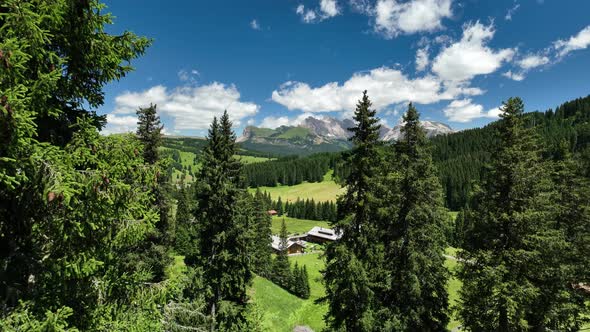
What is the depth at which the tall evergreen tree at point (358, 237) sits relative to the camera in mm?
16031

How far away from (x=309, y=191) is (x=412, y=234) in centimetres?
15371

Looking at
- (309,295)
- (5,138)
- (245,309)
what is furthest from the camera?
(309,295)

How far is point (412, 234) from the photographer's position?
709 inches

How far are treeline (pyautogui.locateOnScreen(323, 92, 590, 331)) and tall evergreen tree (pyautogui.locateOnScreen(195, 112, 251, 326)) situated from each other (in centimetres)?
651

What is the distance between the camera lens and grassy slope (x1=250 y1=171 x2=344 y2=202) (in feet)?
523

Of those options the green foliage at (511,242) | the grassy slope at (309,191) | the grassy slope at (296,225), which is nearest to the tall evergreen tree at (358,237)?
the green foliage at (511,242)

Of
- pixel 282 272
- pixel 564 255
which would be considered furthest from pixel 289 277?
pixel 564 255

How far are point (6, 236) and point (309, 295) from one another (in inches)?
1974

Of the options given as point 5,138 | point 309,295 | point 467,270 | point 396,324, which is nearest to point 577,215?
point 467,270

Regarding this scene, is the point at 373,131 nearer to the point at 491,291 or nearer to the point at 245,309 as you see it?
the point at 491,291

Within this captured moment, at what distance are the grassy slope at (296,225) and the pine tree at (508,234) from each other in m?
100

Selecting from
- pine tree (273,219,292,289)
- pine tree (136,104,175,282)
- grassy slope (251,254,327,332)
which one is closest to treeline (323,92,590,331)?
pine tree (136,104,175,282)

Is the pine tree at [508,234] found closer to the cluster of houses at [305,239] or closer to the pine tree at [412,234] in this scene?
the pine tree at [412,234]

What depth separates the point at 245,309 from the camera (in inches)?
834
